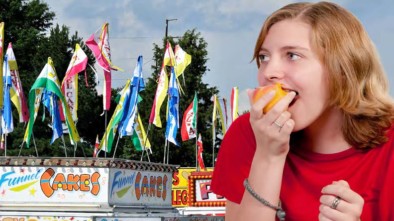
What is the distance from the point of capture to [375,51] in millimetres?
2436

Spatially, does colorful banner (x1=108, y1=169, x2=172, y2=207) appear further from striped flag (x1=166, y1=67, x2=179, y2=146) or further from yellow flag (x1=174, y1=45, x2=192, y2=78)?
yellow flag (x1=174, y1=45, x2=192, y2=78)

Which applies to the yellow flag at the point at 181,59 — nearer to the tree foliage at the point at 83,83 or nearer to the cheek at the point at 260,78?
the tree foliage at the point at 83,83

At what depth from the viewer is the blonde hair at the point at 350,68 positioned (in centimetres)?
237

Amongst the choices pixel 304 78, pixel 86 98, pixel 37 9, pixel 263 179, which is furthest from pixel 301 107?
pixel 37 9

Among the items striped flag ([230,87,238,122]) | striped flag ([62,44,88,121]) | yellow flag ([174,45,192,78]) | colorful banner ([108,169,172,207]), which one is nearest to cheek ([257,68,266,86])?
colorful banner ([108,169,172,207])

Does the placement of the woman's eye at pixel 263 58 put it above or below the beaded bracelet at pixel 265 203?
above

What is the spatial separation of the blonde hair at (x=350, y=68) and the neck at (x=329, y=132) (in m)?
0.02

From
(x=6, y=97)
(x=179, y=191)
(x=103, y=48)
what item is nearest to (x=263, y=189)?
(x=103, y=48)

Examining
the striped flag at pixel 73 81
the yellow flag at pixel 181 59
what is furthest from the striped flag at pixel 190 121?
the striped flag at pixel 73 81

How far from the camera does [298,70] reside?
234 centimetres

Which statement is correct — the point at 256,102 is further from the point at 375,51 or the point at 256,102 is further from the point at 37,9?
the point at 37,9

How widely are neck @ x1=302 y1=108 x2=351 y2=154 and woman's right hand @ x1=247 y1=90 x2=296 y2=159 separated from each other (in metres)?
0.21

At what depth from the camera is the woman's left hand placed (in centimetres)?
207

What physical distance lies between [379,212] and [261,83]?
0.52 m
